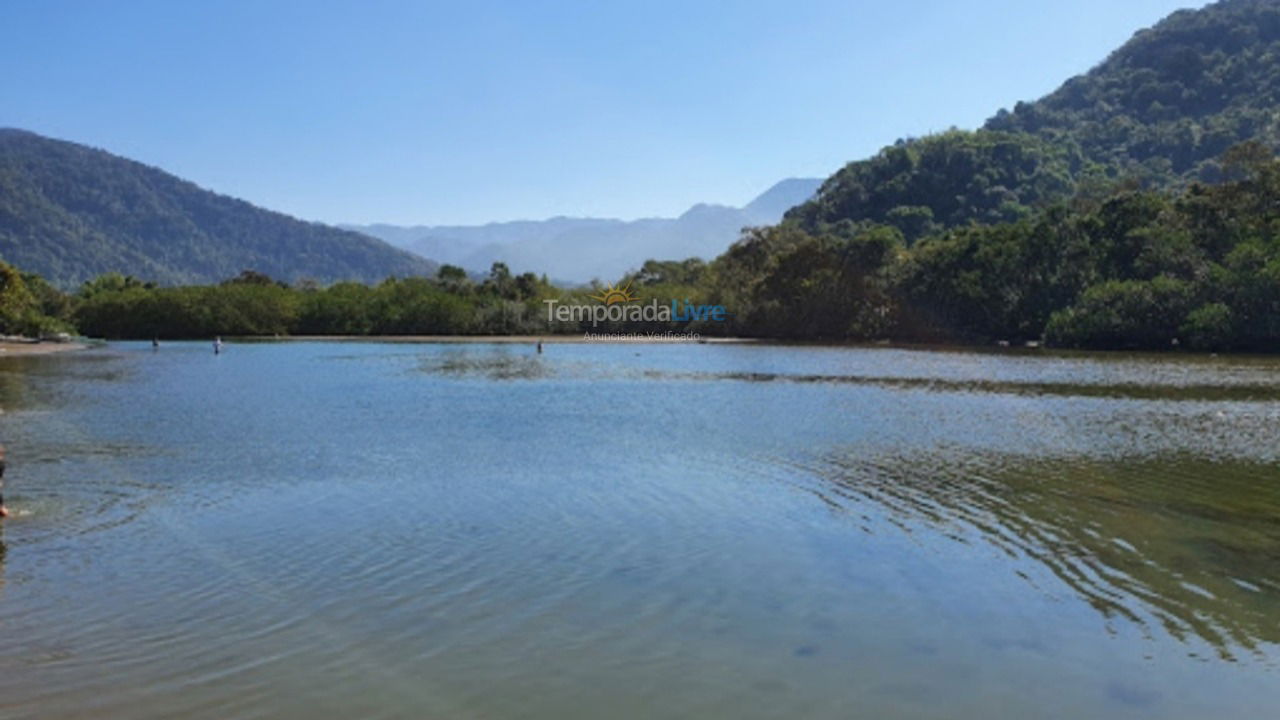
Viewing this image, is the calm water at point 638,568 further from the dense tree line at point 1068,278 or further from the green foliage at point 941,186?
the green foliage at point 941,186

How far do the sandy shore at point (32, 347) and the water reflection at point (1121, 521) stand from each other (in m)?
70.1

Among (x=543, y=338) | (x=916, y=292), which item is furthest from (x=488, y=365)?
(x=916, y=292)

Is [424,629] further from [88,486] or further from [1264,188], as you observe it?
[1264,188]

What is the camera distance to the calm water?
27.6 ft

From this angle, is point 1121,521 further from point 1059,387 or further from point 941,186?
point 941,186

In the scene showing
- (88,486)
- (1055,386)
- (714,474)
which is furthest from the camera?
(1055,386)

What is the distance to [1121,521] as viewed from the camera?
15602 millimetres

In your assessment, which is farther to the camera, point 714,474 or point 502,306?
point 502,306

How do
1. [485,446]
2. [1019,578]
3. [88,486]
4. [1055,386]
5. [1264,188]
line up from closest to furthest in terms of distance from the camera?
[1019,578]
[88,486]
[485,446]
[1055,386]
[1264,188]

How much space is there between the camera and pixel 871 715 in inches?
312

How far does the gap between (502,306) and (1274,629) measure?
111778 millimetres

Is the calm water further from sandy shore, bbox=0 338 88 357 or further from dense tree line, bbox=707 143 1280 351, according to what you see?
sandy shore, bbox=0 338 88 357

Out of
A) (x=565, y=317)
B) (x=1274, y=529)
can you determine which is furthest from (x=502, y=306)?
(x=1274, y=529)

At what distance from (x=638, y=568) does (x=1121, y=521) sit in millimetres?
8635
